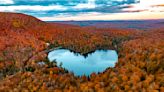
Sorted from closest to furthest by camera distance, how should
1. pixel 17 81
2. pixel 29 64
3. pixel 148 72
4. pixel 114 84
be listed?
pixel 114 84
pixel 148 72
pixel 17 81
pixel 29 64

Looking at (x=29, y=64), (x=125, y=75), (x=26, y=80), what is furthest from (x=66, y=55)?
(x=125, y=75)

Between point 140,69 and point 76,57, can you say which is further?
point 76,57

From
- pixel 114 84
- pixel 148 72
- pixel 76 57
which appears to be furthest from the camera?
pixel 76 57

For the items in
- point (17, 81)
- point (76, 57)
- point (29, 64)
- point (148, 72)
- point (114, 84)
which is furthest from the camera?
point (76, 57)

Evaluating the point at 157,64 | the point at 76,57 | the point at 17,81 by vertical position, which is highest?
the point at 157,64

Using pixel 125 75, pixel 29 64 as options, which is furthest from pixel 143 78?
pixel 29 64

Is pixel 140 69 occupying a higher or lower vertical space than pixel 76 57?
higher

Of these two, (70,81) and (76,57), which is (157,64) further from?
(76,57)

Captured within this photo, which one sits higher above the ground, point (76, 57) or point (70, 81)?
point (70, 81)

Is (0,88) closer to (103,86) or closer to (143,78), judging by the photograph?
(103,86)
